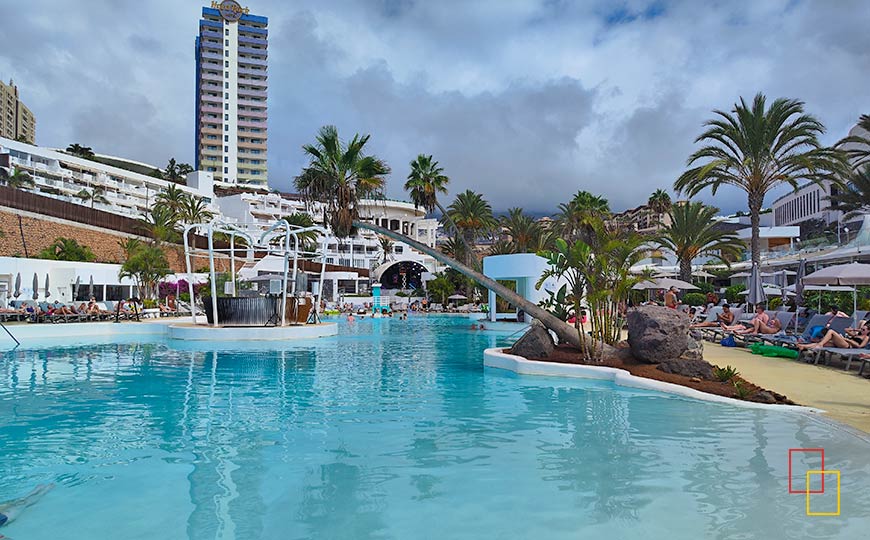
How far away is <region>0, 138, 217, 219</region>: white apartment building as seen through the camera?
207 feet

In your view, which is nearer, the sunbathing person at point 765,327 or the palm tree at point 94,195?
the sunbathing person at point 765,327

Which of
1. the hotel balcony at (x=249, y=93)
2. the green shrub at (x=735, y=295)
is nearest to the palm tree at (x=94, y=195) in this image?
the green shrub at (x=735, y=295)

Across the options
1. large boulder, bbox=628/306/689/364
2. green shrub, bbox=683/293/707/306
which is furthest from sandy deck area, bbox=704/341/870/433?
green shrub, bbox=683/293/707/306

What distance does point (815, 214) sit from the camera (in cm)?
6244

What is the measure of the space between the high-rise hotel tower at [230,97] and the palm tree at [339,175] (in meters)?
110

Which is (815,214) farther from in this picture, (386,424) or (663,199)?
(386,424)

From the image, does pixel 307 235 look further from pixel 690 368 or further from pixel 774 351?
pixel 690 368

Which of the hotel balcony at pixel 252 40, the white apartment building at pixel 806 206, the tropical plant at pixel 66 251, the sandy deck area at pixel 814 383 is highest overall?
the hotel balcony at pixel 252 40

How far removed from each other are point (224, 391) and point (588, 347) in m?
7.25

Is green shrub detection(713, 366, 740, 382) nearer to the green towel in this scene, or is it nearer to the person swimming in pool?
the green towel

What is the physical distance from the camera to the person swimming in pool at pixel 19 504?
4765 mm

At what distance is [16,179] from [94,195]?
39.3ft

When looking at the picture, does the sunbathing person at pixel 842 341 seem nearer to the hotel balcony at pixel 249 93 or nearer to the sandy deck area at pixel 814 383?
the sandy deck area at pixel 814 383

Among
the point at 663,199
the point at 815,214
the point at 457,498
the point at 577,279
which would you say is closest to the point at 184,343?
the point at 577,279
